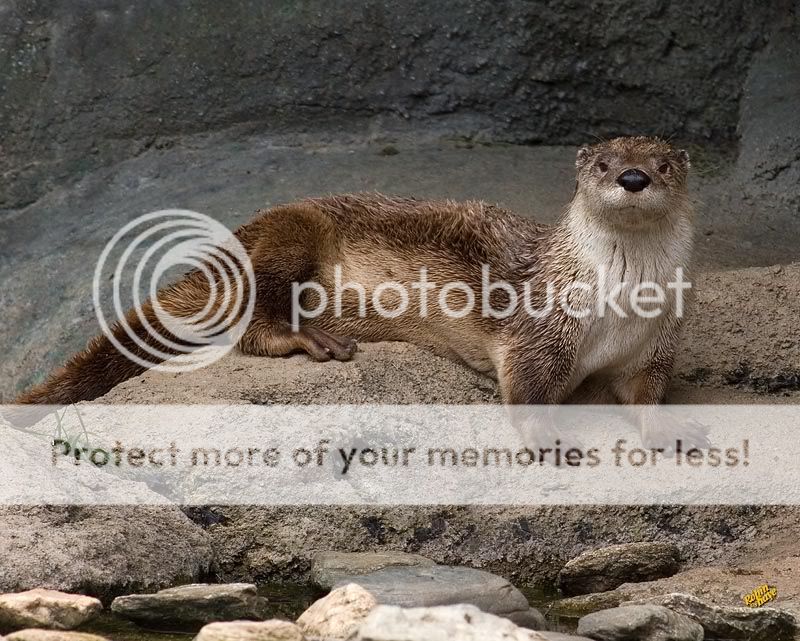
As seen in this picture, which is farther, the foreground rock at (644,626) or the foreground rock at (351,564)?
the foreground rock at (351,564)

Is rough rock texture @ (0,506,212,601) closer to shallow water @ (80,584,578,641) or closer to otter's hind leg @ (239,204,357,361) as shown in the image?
shallow water @ (80,584,578,641)

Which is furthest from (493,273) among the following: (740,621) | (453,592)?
(740,621)

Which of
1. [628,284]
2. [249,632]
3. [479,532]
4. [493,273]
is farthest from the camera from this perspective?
[493,273]

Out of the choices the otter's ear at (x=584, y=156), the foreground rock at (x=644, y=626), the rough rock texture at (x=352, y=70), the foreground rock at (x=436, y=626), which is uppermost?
the rough rock texture at (x=352, y=70)

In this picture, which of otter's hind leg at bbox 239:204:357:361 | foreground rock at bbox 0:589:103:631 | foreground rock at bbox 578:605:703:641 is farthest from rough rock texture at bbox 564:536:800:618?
otter's hind leg at bbox 239:204:357:361

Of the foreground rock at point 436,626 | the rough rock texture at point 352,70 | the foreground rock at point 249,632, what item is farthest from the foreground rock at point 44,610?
the rough rock texture at point 352,70

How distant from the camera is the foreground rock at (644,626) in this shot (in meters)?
2.97

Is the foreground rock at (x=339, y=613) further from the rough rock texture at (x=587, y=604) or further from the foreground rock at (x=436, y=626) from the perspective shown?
the rough rock texture at (x=587, y=604)

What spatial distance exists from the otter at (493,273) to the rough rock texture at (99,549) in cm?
94

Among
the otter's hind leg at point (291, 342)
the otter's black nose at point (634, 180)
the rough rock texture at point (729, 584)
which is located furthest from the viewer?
the otter's hind leg at point (291, 342)

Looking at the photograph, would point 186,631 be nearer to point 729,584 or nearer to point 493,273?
Answer: point 729,584

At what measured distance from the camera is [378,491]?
3.89m

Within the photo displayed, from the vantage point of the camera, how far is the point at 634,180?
3.91 m

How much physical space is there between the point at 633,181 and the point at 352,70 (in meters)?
2.44
